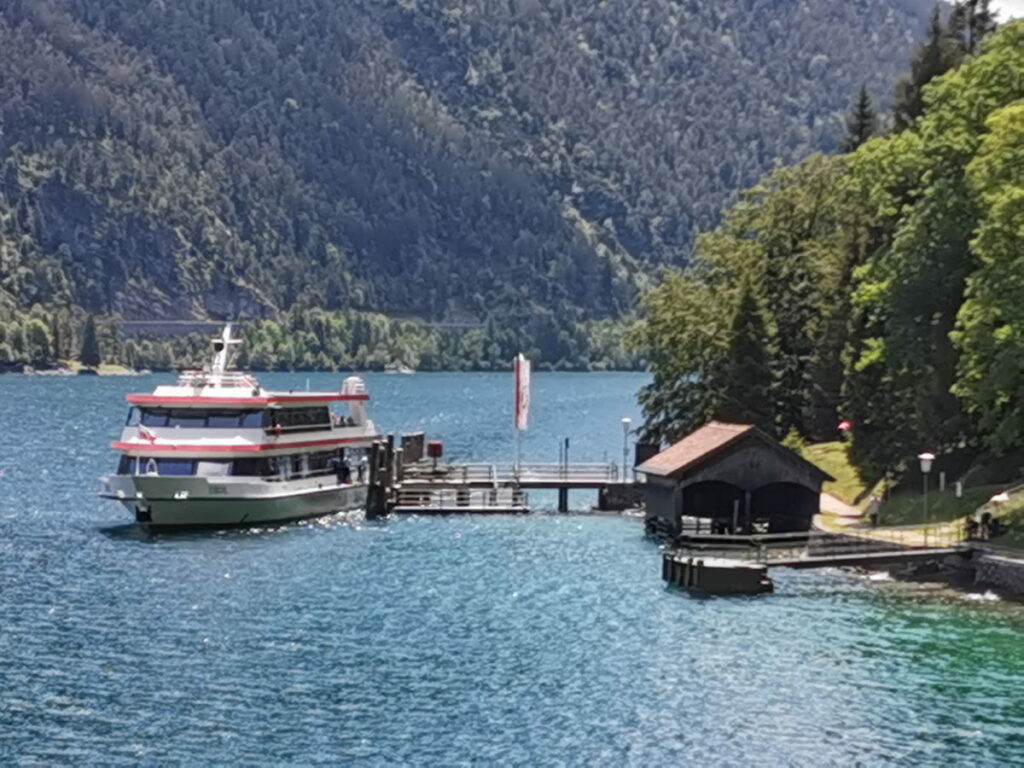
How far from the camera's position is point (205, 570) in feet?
248

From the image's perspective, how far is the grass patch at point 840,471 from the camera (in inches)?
3637

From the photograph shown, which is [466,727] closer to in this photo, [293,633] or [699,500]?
[293,633]

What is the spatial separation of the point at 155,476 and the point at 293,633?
29331mm

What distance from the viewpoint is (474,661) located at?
56344 millimetres

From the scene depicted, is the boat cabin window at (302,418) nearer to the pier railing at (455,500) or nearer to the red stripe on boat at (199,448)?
the red stripe on boat at (199,448)

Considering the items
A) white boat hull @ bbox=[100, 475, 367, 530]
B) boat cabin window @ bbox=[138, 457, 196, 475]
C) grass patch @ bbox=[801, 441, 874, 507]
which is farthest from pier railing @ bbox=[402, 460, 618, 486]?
boat cabin window @ bbox=[138, 457, 196, 475]

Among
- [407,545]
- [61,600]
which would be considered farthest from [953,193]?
[61,600]

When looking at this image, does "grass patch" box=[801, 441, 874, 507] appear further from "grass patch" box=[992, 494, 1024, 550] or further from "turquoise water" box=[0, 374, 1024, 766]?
"grass patch" box=[992, 494, 1024, 550]

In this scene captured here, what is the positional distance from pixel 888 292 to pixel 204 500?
1381 inches

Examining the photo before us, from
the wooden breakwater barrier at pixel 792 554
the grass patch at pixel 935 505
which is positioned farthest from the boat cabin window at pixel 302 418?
the grass patch at pixel 935 505

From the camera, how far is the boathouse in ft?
268

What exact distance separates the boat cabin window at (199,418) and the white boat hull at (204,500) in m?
3.18

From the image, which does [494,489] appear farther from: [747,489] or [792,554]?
[792,554]

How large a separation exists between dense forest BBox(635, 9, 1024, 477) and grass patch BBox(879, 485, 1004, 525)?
9.19 feet
